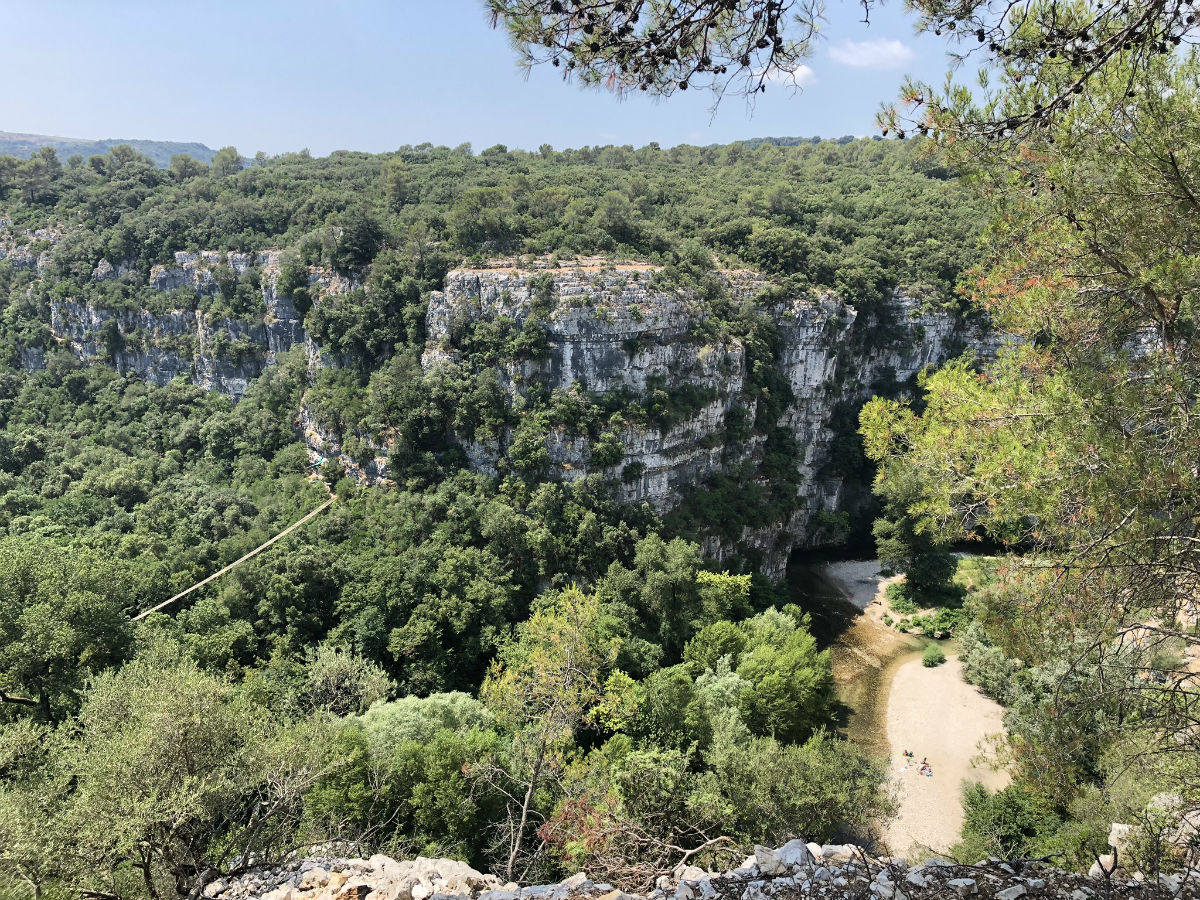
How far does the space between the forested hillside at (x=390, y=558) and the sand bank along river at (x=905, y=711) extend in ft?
7.47

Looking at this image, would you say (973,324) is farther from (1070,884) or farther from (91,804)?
(91,804)

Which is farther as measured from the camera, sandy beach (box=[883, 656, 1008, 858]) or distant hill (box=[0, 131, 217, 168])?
distant hill (box=[0, 131, 217, 168])

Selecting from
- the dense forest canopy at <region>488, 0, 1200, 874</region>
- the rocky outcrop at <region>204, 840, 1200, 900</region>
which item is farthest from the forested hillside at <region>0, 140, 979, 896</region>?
the dense forest canopy at <region>488, 0, 1200, 874</region>

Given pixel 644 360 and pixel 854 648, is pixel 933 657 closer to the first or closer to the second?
pixel 854 648

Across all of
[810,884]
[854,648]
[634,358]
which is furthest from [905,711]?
[810,884]

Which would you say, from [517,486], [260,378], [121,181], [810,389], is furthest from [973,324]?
[121,181]

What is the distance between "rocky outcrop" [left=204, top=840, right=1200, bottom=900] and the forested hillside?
1.86m

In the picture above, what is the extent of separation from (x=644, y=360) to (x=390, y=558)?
621 inches

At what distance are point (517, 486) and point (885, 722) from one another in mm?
18563

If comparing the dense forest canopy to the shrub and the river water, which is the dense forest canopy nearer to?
the river water

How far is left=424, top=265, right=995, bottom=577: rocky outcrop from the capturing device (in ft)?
97.0

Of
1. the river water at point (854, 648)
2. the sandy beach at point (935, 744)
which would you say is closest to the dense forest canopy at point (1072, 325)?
the sandy beach at point (935, 744)

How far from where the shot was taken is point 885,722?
22766 mm

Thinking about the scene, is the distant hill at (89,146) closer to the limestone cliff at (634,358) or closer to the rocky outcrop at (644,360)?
the limestone cliff at (634,358)
